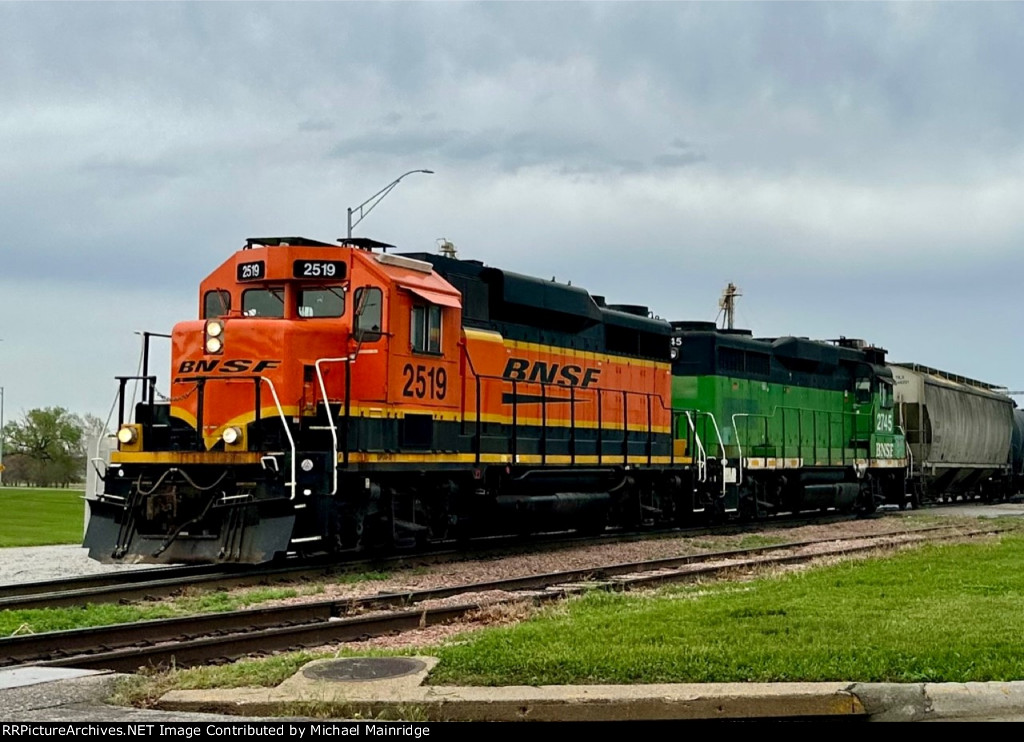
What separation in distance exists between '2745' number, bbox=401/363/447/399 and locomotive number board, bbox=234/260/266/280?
209 cm

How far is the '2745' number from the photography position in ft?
50.4

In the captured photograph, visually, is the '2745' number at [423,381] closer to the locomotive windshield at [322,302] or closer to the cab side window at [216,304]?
the locomotive windshield at [322,302]

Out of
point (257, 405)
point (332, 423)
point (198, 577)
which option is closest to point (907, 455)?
point (332, 423)

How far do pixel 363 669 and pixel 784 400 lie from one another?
20.2 meters

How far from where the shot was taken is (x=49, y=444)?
92.1 m

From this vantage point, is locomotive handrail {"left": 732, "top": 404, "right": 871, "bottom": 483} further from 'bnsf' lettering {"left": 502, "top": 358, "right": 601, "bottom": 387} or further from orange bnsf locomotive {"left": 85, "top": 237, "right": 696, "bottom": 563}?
orange bnsf locomotive {"left": 85, "top": 237, "right": 696, "bottom": 563}

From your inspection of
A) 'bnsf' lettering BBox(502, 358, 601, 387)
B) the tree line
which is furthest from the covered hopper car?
the tree line

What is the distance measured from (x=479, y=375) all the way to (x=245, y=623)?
7.00 m

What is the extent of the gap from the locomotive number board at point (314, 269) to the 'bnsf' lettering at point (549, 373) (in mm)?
A: 3673

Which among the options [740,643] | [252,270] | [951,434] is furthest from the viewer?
[951,434]

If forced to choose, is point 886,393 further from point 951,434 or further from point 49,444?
point 49,444

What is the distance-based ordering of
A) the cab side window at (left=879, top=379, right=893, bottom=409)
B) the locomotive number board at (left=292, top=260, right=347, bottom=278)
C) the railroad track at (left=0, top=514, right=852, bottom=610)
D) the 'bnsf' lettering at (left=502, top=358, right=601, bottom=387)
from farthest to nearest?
the cab side window at (left=879, top=379, right=893, bottom=409) < the 'bnsf' lettering at (left=502, top=358, right=601, bottom=387) < the locomotive number board at (left=292, top=260, right=347, bottom=278) < the railroad track at (left=0, top=514, right=852, bottom=610)

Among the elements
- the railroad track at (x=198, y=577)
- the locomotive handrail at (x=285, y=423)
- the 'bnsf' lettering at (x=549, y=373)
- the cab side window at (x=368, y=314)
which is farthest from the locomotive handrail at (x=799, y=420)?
the locomotive handrail at (x=285, y=423)

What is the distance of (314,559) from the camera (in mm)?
15422
